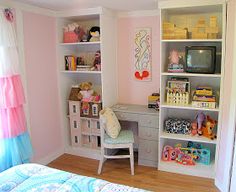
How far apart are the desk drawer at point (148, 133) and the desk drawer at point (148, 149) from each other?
0.06 meters

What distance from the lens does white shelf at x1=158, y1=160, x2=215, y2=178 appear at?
293 cm

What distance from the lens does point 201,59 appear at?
2826mm

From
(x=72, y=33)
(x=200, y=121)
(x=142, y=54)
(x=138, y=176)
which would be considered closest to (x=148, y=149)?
(x=138, y=176)

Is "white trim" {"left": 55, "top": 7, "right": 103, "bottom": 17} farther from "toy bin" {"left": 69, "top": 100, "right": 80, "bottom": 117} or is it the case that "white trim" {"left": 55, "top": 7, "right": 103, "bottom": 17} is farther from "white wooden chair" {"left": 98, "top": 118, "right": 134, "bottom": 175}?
"white wooden chair" {"left": 98, "top": 118, "right": 134, "bottom": 175}

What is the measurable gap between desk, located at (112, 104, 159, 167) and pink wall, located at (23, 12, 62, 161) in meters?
1.01

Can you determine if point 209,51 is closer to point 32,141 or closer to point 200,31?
point 200,31

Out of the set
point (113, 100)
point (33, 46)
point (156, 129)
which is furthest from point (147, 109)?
point (33, 46)

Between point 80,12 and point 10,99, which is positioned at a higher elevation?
point 80,12

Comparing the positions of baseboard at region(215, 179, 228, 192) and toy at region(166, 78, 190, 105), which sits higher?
toy at region(166, 78, 190, 105)

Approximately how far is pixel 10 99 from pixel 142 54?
1964 millimetres

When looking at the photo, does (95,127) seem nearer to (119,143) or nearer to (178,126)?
(119,143)

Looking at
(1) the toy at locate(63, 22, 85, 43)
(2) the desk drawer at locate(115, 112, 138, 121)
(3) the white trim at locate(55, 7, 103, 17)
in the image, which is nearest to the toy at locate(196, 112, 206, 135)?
(2) the desk drawer at locate(115, 112, 138, 121)

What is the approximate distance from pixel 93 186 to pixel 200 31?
222 cm

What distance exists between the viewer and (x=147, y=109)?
131 inches
